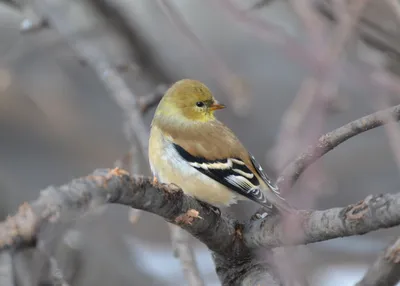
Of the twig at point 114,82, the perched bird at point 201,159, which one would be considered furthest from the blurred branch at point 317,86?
the twig at point 114,82

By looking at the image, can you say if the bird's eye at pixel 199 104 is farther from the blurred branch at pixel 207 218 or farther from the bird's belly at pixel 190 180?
the blurred branch at pixel 207 218

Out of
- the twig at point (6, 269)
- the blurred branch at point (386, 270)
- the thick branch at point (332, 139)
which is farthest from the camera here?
the thick branch at point (332, 139)

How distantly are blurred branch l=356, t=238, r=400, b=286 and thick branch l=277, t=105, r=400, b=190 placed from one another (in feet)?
2.00

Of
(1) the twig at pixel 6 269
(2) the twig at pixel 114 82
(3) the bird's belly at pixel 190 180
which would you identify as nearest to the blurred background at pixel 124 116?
(2) the twig at pixel 114 82

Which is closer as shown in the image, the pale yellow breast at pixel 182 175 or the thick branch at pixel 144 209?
the thick branch at pixel 144 209

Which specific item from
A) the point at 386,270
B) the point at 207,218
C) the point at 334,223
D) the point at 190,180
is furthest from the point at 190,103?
the point at 386,270

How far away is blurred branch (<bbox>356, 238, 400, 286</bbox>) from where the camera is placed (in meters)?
1.44

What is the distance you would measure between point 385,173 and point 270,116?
1276mm

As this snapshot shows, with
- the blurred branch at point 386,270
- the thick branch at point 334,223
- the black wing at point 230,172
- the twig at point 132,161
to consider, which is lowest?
the blurred branch at point 386,270

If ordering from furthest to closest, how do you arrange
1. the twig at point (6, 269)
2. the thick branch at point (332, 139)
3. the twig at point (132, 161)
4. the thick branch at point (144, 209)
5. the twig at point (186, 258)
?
the twig at point (132, 161)
the twig at point (186, 258)
the thick branch at point (332, 139)
the thick branch at point (144, 209)
the twig at point (6, 269)

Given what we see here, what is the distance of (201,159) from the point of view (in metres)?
3.16

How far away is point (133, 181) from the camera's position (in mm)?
1729

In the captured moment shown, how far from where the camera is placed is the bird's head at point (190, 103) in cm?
365

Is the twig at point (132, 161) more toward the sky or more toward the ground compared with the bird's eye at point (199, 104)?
more toward the ground
